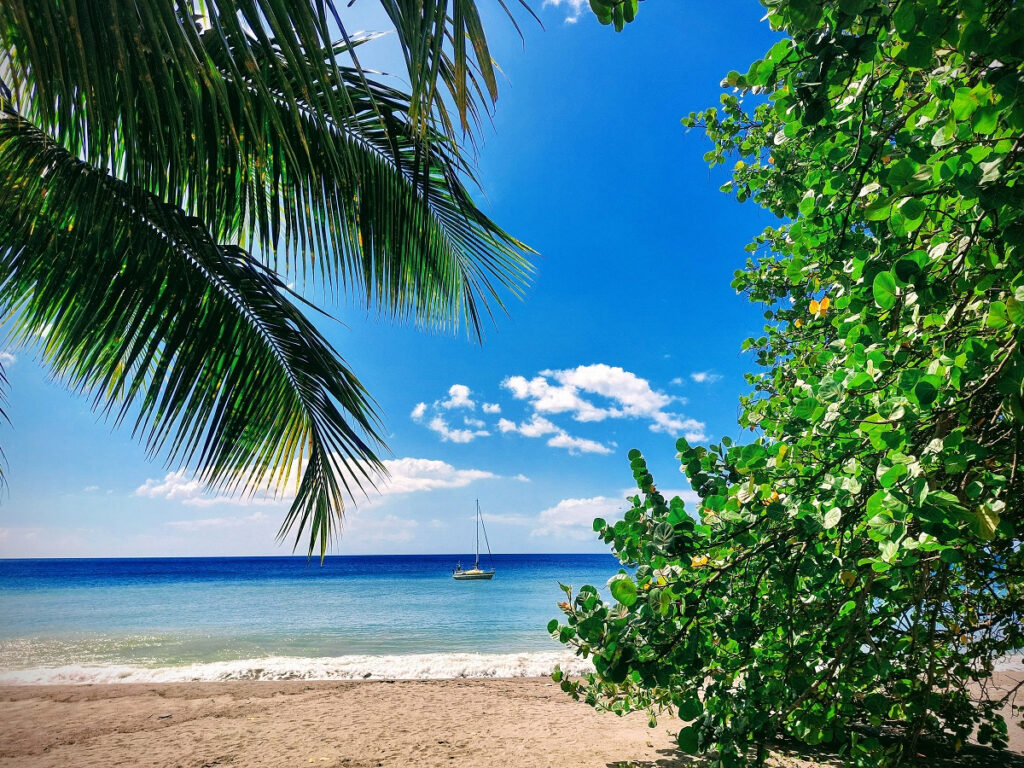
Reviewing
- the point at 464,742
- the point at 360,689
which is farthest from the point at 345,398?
the point at 360,689

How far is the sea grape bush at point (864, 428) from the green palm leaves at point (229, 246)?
4.06ft

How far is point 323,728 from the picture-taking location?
637 cm

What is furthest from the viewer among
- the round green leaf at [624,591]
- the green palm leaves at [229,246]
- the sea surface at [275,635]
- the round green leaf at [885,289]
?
the sea surface at [275,635]

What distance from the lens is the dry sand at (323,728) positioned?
5238 mm

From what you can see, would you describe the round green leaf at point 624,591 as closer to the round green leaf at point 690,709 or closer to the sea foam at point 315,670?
the round green leaf at point 690,709

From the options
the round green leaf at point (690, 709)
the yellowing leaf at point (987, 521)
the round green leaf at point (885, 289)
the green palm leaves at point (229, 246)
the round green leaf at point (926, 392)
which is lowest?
the round green leaf at point (690, 709)

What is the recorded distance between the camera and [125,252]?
2.95m

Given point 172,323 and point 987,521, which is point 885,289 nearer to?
point 987,521

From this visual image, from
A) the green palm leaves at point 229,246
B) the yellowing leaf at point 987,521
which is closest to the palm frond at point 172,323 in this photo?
the green palm leaves at point 229,246

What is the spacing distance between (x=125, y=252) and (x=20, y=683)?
10.7m

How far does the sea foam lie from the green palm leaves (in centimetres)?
736

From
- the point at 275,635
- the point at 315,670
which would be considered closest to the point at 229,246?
the point at 315,670

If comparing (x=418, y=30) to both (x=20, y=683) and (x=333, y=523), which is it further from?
(x=20, y=683)

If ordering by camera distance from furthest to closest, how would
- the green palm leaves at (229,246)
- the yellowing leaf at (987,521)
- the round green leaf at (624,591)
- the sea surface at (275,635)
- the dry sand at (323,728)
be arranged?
the sea surface at (275,635) < the dry sand at (323,728) < the green palm leaves at (229,246) < the round green leaf at (624,591) < the yellowing leaf at (987,521)
